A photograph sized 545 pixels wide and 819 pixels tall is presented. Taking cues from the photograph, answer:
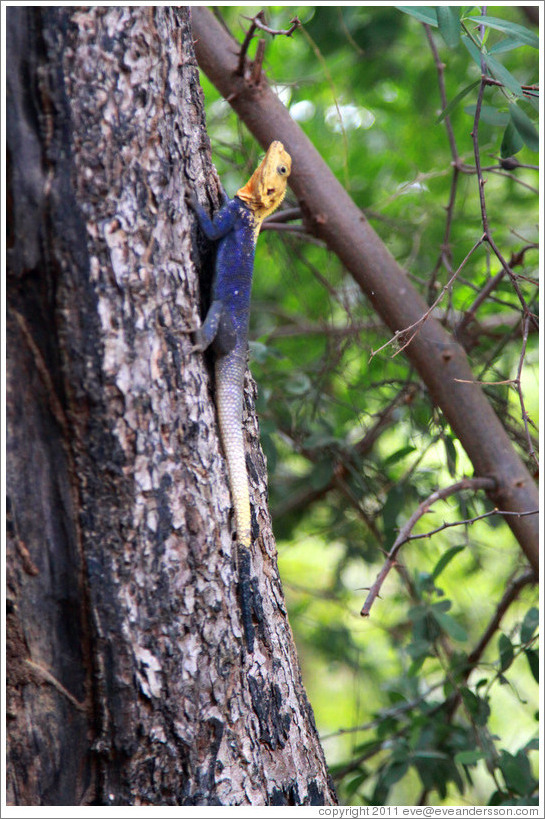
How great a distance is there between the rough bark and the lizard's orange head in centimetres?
34

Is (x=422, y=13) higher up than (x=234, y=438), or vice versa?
(x=422, y=13)

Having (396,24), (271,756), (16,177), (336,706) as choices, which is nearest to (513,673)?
(336,706)

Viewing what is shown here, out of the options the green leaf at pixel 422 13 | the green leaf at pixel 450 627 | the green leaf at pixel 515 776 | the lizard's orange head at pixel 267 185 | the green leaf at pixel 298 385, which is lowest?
the green leaf at pixel 515 776

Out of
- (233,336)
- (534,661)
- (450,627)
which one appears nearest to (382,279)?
(233,336)

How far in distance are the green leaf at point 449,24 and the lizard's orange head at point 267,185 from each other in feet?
1.20

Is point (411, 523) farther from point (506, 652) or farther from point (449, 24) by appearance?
point (449, 24)

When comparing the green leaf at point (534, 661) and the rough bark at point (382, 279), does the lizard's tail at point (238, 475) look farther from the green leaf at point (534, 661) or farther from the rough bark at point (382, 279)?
the green leaf at point (534, 661)

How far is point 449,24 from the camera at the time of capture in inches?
51.2

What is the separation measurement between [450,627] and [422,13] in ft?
4.88

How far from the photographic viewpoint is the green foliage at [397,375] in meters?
2.00

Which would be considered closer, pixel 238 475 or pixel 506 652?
pixel 238 475

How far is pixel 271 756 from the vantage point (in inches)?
45.7

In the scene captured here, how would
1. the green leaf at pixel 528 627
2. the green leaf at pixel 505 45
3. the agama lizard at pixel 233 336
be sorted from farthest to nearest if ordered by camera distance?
the green leaf at pixel 528 627 < the green leaf at pixel 505 45 < the agama lizard at pixel 233 336

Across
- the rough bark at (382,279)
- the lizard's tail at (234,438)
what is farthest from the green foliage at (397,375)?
the lizard's tail at (234,438)
